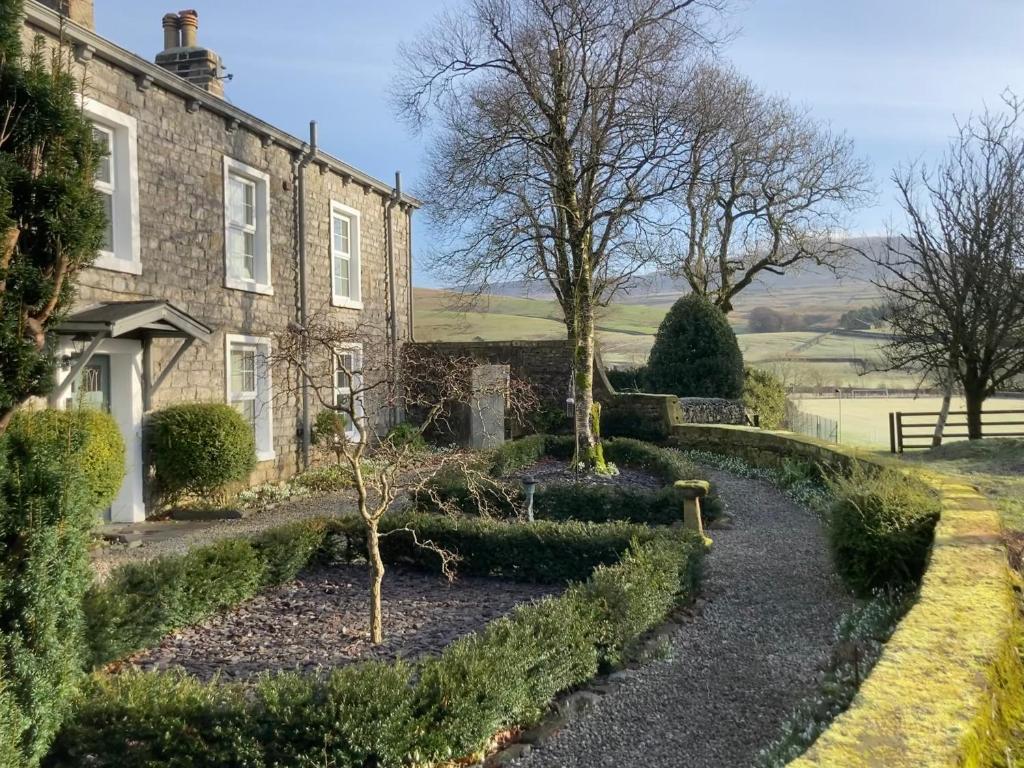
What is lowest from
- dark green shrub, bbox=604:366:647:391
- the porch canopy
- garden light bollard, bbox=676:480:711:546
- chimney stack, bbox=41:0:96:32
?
garden light bollard, bbox=676:480:711:546

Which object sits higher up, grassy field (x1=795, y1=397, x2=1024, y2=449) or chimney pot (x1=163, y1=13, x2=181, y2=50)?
chimney pot (x1=163, y1=13, x2=181, y2=50)

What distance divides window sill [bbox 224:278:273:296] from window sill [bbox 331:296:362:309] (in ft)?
7.02

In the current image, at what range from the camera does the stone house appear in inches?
373

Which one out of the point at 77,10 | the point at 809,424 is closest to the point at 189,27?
the point at 77,10

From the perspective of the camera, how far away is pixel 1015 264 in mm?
16938

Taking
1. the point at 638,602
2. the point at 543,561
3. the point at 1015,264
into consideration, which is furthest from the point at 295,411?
the point at 1015,264

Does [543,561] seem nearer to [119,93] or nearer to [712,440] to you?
[119,93]

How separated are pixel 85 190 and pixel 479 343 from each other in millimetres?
14291

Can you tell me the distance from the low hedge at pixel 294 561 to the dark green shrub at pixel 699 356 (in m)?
13.3

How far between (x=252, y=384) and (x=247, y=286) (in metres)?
1.58

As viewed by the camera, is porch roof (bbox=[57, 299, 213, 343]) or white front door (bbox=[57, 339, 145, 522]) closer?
porch roof (bbox=[57, 299, 213, 343])

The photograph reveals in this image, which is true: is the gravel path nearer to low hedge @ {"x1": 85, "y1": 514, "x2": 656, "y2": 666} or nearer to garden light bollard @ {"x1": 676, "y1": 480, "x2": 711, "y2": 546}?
garden light bollard @ {"x1": 676, "y1": 480, "x2": 711, "y2": 546}

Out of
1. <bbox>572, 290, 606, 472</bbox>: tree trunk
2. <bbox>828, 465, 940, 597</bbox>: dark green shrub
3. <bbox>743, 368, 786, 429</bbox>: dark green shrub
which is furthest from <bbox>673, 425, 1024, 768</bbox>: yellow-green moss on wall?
<bbox>743, 368, 786, 429</bbox>: dark green shrub

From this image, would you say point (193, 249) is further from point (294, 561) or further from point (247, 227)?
point (294, 561)
